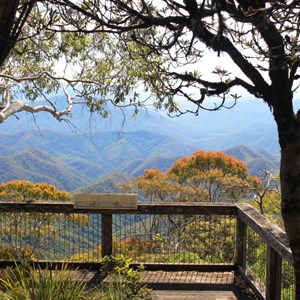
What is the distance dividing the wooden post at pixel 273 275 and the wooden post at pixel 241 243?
1.32 metres

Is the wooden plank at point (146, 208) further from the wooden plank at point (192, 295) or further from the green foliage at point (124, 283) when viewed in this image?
the wooden plank at point (192, 295)

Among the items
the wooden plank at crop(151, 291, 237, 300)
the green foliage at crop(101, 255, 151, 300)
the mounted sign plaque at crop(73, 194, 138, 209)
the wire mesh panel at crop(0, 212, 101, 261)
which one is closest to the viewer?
the green foliage at crop(101, 255, 151, 300)

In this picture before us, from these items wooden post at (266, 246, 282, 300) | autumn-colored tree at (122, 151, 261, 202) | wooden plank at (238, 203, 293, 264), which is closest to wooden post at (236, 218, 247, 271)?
wooden plank at (238, 203, 293, 264)

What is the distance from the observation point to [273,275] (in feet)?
15.3

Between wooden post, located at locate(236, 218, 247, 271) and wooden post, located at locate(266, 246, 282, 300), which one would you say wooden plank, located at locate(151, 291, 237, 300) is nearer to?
wooden post, located at locate(236, 218, 247, 271)

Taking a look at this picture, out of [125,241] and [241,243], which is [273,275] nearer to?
[241,243]

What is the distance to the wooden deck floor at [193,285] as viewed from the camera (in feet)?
17.9

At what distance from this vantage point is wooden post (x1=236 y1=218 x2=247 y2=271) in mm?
6094

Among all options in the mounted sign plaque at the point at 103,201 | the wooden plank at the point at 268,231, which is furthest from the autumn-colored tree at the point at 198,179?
the wooden plank at the point at 268,231

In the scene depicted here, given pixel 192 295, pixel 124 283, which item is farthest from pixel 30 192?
pixel 124 283

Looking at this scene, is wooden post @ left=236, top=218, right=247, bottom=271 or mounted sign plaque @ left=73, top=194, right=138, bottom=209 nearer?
wooden post @ left=236, top=218, right=247, bottom=271

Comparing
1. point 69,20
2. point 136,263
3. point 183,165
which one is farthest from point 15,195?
point 69,20

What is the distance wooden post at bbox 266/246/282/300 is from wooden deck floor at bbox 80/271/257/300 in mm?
660

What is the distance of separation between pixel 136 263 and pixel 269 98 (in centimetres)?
336
